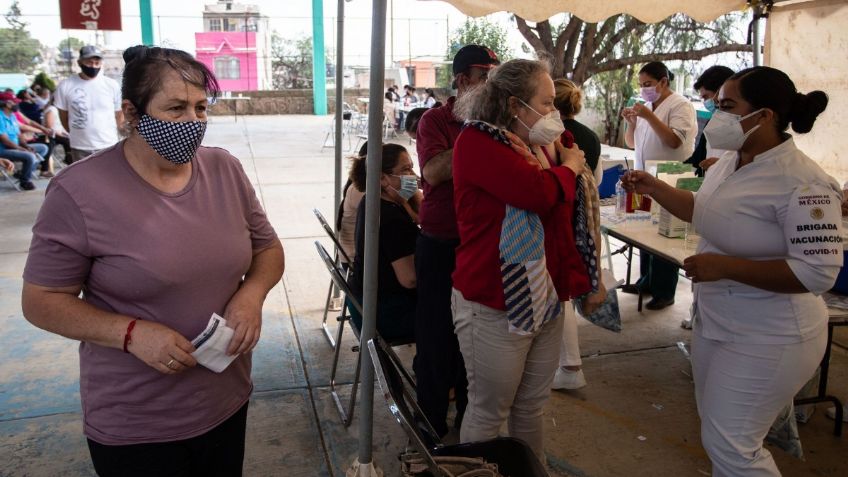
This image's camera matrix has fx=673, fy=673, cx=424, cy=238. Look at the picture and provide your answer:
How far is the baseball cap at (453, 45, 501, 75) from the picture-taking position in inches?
113

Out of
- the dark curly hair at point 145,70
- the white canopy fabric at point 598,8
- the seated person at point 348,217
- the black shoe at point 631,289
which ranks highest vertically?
the white canopy fabric at point 598,8

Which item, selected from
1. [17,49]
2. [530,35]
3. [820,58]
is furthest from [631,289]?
[17,49]

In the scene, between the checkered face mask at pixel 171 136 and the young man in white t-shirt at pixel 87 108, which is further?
the young man in white t-shirt at pixel 87 108

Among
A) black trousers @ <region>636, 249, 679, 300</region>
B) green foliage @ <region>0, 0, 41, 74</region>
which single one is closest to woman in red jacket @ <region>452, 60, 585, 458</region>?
black trousers @ <region>636, 249, 679, 300</region>

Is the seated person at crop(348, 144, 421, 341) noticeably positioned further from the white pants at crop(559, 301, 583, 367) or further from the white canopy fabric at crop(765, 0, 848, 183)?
the white canopy fabric at crop(765, 0, 848, 183)

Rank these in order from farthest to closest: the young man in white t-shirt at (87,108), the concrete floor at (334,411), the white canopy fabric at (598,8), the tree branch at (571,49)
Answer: the tree branch at (571,49) < the young man in white t-shirt at (87,108) < the white canopy fabric at (598,8) < the concrete floor at (334,411)

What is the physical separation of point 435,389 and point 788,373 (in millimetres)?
1374

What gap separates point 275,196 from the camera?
9078mm

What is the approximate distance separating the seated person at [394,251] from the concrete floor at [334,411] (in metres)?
0.58

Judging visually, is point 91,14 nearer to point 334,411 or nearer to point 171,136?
point 334,411

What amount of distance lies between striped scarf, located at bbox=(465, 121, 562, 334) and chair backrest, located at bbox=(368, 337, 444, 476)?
429 millimetres

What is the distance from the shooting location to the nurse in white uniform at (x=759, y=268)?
6.53 ft

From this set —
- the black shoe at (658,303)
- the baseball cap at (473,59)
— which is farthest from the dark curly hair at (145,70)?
the black shoe at (658,303)

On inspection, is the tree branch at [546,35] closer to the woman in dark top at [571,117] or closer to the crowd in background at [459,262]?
the woman in dark top at [571,117]
